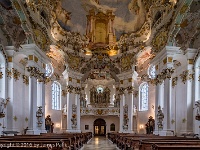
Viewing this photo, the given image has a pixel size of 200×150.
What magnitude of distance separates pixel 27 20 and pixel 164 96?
36.0 feet

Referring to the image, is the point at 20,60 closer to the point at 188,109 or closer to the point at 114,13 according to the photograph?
the point at 114,13

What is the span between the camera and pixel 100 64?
31.9 meters

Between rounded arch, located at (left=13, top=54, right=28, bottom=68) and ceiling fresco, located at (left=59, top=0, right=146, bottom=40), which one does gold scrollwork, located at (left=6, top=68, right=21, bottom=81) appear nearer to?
rounded arch, located at (left=13, top=54, right=28, bottom=68)

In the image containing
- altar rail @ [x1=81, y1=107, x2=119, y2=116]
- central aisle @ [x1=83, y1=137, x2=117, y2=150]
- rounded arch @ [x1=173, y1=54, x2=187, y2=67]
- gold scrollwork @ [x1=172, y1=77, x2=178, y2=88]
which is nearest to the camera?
central aisle @ [x1=83, y1=137, x2=117, y2=150]

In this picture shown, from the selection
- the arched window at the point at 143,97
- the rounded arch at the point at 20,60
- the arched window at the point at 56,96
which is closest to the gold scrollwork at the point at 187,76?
the rounded arch at the point at 20,60

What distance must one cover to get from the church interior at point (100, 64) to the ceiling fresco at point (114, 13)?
0.10m

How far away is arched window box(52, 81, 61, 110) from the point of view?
1342 inches

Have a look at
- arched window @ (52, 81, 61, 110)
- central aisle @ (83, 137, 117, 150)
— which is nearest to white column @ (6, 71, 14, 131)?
central aisle @ (83, 137, 117, 150)

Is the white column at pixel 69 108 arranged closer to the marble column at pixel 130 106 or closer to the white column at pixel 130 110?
the marble column at pixel 130 106

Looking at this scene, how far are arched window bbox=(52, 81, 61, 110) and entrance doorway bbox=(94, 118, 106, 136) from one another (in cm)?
762

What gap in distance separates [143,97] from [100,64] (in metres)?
7.18

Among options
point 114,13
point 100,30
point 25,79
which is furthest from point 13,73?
point 114,13

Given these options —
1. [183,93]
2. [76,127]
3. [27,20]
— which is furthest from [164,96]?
[76,127]

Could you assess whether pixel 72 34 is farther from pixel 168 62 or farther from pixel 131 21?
pixel 168 62
